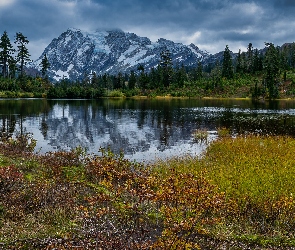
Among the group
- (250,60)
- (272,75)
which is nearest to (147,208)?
(272,75)

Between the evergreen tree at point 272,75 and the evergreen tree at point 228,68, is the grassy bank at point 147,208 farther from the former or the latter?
the evergreen tree at point 228,68

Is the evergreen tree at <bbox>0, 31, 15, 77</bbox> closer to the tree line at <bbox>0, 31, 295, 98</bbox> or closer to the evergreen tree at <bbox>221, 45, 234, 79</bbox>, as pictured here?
the tree line at <bbox>0, 31, 295, 98</bbox>

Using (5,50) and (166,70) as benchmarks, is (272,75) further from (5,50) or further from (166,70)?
(5,50)

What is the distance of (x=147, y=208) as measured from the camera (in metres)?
11.3

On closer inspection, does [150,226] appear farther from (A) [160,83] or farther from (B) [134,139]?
(A) [160,83]

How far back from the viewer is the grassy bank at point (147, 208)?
7.58 meters

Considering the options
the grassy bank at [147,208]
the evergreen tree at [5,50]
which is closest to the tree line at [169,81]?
the evergreen tree at [5,50]

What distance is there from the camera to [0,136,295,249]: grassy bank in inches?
298

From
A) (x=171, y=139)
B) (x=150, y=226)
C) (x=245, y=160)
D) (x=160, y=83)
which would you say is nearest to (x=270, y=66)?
(x=160, y=83)

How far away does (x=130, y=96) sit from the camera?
5679 inches

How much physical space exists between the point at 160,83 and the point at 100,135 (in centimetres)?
12212

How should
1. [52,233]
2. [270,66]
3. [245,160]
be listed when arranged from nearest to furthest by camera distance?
[52,233] < [245,160] < [270,66]

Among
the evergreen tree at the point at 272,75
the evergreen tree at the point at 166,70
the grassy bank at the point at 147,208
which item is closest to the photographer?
the grassy bank at the point at 147,208

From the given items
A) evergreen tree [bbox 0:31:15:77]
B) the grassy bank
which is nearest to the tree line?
evergreen tree [bbox 0:31:15:77]
